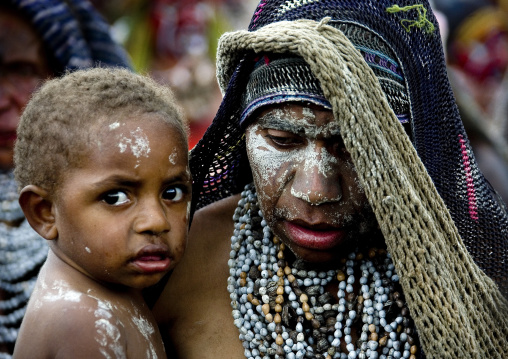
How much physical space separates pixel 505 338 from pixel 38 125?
64.4 inches

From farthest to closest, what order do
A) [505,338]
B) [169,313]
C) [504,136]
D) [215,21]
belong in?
[215,21], [504,136], [169,313], [505,338]

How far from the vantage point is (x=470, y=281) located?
7.19 feet

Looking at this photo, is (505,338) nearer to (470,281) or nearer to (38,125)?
(470,281)

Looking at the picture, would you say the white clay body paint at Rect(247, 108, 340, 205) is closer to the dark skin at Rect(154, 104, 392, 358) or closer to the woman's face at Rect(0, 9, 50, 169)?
the dark skin at Rect(154, 104, 392, 358)

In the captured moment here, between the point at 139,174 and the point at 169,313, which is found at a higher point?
the point at 139,174

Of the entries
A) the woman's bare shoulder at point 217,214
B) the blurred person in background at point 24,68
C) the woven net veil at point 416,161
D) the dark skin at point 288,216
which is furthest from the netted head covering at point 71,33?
the dark skin at point 288,216

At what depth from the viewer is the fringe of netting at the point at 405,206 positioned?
2035mm

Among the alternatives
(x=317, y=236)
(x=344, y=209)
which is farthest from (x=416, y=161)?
(x=317, y=236)

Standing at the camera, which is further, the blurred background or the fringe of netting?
the blurred background

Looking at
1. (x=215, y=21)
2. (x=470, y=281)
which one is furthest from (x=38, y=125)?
(x=215, y=21)

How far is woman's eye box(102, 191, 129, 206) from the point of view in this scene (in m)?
2.11

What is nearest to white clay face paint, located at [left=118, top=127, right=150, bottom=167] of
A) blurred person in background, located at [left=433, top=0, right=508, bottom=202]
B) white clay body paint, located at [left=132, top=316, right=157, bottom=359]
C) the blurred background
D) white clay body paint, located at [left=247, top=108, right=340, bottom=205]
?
white clay body paint, located at [left=247, top=108, right=340, bottom=205]

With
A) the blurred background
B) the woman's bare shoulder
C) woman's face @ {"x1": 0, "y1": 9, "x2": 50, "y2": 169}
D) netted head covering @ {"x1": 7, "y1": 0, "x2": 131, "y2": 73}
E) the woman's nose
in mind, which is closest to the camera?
the woman's nose

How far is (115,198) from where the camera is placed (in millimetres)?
2115
